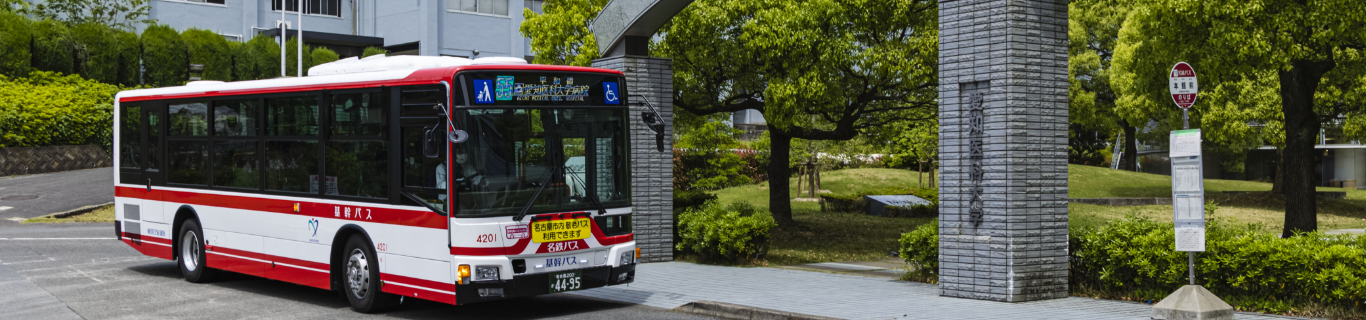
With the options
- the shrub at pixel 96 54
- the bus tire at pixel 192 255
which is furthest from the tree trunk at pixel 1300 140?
the shrub at pixel 96 54

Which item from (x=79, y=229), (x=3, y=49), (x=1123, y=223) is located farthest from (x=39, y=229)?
(x=1123, y=223)

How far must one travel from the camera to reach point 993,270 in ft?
32.4

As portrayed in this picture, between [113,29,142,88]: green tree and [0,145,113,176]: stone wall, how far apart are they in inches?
173

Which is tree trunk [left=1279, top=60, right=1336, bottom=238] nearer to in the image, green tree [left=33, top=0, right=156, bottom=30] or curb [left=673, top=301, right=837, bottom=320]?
curb [left=673, top=301, right=837, bottom=320]

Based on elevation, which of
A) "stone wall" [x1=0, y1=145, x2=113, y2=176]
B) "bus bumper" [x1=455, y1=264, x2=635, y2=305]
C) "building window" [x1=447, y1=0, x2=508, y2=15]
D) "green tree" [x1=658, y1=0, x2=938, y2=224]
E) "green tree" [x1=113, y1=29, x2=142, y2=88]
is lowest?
"bus bumper" [x1=455, y1=264, x2=635, y2=305]

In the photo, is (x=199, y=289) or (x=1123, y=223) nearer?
(x=1123, y=223)

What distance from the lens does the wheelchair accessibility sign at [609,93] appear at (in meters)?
10.3

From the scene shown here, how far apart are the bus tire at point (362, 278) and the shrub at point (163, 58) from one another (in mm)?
31551

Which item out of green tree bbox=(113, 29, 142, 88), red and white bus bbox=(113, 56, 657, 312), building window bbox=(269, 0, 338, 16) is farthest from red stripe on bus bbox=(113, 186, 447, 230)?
building window bbox=(269, 0, 338, 16)

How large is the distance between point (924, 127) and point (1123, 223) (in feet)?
72.4

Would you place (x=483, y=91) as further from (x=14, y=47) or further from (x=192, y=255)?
(x=14, y=47)

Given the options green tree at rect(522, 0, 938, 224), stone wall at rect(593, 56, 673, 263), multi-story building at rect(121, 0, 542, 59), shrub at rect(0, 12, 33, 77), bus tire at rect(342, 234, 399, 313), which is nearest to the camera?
bus tire at rect(342, 234, 399, 313)

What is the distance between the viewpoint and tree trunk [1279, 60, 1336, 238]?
21500 millimetres

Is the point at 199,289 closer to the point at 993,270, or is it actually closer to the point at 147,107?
the point at 147,107
